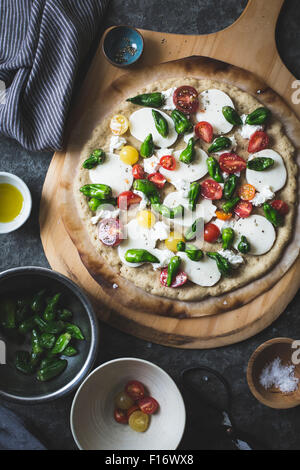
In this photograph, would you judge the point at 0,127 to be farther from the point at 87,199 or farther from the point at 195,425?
the point at 195,425

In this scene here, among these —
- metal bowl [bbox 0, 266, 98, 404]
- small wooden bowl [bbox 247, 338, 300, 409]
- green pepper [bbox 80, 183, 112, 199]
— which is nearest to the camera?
metal bowl [bbox 0, 266, 98, 404]

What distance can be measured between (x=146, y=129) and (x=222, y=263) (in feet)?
3.75

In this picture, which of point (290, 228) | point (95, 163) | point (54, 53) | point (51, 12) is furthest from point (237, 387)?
point (51, 12)

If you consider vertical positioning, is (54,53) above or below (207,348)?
above

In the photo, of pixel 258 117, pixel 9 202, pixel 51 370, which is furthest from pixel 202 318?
pixel 9 202

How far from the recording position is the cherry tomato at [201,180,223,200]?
10.8 ft

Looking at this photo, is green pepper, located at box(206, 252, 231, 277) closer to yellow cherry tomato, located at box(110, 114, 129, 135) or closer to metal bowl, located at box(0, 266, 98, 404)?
metal bowl, located at box(0, 266, 98, 404)

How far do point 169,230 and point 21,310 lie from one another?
1.23 meters

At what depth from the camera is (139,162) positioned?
11.1 ft

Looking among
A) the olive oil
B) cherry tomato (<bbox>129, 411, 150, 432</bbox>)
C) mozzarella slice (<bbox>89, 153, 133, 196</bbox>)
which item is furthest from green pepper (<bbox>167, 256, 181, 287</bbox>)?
the olive oil

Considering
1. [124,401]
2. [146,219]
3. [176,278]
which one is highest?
[146,219]

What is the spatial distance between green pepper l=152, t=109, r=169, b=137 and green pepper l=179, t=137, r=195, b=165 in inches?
7.5

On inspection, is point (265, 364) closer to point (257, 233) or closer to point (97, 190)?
point (257, 233)

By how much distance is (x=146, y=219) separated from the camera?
327 cm
